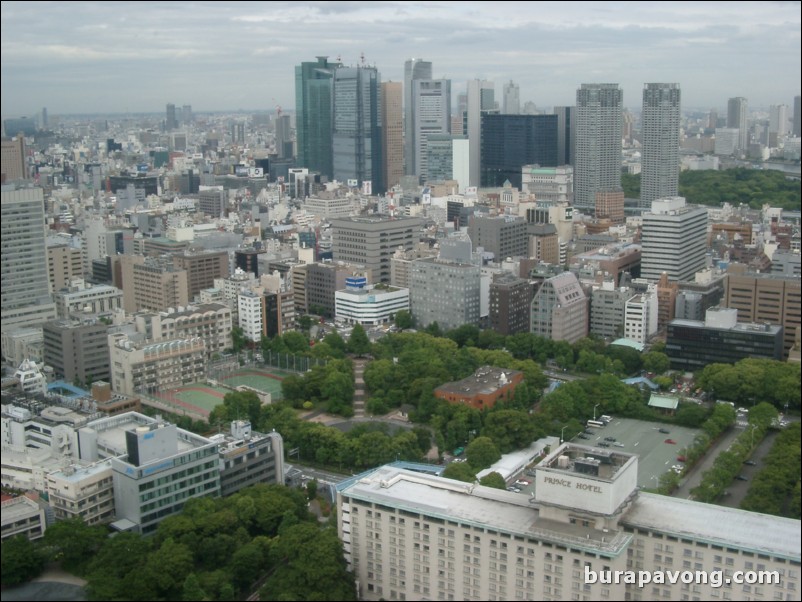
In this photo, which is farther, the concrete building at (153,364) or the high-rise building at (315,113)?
the high-rise building at (315,113)

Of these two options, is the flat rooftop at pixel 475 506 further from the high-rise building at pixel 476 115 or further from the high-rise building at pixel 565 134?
the high-rise building at pixel 476 115

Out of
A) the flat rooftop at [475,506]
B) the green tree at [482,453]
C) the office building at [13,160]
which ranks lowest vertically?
the green tree at [482,453]

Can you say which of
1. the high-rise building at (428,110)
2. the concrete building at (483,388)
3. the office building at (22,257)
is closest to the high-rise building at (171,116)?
the office building at (22,257)

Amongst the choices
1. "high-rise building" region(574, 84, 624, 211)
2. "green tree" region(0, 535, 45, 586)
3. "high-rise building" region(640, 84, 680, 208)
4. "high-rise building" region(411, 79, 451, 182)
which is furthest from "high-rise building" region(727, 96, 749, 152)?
"green tree" region(0, 535, 45, 586)

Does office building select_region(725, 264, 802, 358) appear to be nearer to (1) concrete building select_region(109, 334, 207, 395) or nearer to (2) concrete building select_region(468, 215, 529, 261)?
(2) concrete building select_region(468, 215, 529, 261)

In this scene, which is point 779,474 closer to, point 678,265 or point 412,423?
point 412,423

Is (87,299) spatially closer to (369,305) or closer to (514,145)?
(369,305)
